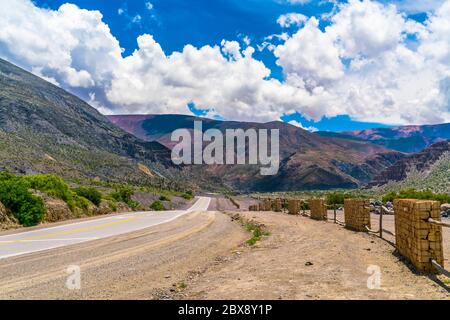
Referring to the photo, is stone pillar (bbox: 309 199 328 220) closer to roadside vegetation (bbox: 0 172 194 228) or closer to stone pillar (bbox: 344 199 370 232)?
stone pillar (bbox: 344 199 370 232)

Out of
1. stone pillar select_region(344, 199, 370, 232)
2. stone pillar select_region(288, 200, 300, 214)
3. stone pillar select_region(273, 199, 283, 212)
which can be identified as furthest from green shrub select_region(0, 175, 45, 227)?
stone pillar select_region(273, 199, 283, 212)

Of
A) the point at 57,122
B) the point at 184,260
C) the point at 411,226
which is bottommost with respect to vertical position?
the point at 184,260

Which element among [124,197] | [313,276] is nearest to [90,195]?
[124,197]

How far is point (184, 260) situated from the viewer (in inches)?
538

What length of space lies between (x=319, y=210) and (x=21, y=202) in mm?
21227

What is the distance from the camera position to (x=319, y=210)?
108 feet

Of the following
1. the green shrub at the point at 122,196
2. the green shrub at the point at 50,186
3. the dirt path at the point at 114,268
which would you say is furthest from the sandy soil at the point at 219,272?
the green shrub at the point at 122,196

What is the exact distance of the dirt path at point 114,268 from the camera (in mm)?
9008

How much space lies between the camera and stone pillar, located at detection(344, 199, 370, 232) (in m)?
21.4
